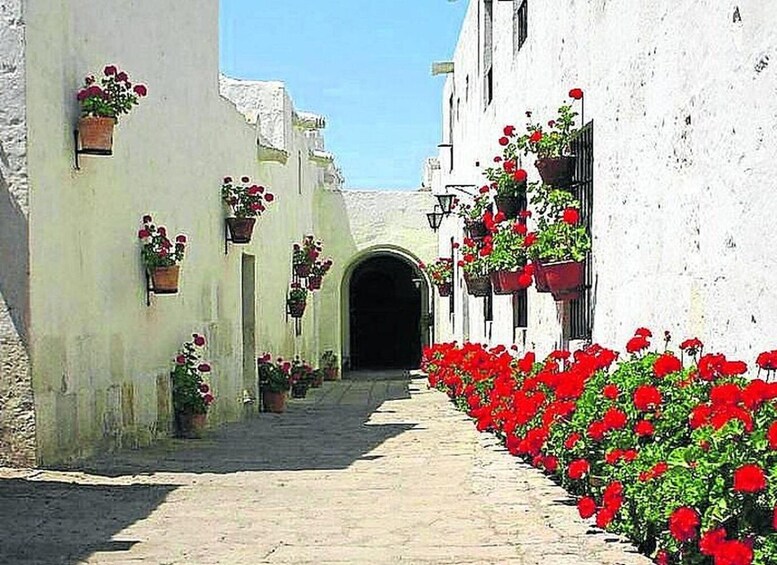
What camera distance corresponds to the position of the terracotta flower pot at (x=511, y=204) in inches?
456

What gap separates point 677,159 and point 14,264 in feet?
13.4

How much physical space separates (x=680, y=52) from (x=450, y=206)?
35.0 feet

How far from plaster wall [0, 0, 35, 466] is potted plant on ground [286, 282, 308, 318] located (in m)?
12.4

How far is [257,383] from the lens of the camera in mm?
16219

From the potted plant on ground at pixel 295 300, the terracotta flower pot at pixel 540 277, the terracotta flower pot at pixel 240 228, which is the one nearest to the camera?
the terracotta flower pot at pixel 540 277

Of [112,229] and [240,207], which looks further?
[240,207]

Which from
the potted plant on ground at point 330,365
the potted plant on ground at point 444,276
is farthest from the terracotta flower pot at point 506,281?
the potted plant on ground at point 330,365

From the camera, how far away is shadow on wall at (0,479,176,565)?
560 cm

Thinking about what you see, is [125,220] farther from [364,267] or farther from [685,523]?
[364,267]

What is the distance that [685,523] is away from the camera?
13.4ft

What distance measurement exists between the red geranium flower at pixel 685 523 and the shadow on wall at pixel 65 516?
2593 mm

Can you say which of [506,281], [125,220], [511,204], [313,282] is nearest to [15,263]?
[125,220]

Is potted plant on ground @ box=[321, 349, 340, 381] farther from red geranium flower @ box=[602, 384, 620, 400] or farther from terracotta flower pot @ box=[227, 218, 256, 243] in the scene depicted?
red geranium flower @ box=[602, 384, 620, 400]

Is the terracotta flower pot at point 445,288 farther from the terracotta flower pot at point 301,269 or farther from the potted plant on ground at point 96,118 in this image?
the potted plant on ground at point 96,118
